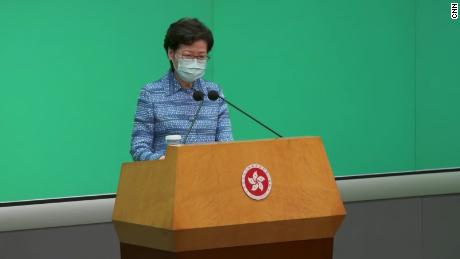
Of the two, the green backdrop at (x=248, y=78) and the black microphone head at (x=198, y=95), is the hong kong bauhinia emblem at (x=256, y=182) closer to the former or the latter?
the black microphone head at (x=198, y=95)

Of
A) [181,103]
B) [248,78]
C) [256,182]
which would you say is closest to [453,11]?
[248,78]

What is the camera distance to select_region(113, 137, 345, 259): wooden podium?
3473mm

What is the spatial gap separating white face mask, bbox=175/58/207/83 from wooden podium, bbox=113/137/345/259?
478mm

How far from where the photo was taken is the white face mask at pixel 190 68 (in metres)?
4.09

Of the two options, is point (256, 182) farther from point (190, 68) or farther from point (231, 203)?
point (190, 68)

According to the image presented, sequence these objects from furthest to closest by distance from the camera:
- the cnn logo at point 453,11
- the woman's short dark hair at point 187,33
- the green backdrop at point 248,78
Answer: the cnn logo at point 453,11 < the green backdrop at point 248,78 < the woman's short dark hair at point 187,33

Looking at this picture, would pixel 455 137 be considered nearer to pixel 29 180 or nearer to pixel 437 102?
pixel 437 102

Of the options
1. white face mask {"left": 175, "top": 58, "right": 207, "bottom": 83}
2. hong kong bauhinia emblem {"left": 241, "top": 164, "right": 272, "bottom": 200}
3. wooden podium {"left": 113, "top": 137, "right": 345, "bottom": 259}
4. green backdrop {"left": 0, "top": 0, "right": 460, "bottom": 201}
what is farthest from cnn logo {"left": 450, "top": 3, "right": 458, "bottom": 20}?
hong kong bauhinia emblem {"left": 241, "top": 164, "right": 272, "bottom": 200}

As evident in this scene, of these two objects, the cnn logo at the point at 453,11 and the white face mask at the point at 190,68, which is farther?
the cnn logo at the point at 453,11

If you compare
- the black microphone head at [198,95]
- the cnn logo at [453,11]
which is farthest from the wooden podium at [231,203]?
the cnn logo at [453,11]

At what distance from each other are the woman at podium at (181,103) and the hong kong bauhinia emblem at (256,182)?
1.72 feet

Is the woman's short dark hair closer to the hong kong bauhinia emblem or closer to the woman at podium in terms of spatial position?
the woman at podium

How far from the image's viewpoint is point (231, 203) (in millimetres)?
3535

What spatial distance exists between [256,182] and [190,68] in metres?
0.67
